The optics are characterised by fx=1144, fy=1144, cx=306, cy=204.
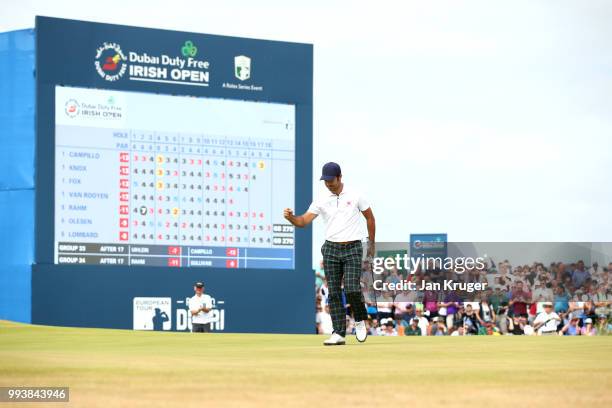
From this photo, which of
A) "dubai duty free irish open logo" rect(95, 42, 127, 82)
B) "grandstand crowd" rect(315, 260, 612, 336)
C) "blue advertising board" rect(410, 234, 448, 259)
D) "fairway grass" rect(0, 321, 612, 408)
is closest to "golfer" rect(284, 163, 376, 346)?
"fairway grass" rect(0, 321, 612, 408)

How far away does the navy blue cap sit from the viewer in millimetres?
12500

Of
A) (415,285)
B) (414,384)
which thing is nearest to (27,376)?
(414,384)

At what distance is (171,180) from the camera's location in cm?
2141

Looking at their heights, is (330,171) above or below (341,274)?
above

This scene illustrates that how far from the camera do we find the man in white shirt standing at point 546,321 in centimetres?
2180

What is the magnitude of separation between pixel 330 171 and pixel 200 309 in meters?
8.30

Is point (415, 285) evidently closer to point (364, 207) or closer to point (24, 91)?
point (24, 91)

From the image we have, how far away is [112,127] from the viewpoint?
20.6m

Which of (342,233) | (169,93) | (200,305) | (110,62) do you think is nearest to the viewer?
(342,233)

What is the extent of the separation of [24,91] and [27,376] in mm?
13024

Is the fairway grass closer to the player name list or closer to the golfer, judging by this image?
the golfer

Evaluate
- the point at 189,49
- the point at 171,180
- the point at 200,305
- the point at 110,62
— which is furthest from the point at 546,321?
the point at 110,62

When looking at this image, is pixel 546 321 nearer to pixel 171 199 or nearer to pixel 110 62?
pixel 171 199

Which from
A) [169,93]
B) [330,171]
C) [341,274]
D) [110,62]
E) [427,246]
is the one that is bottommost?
[341,274]
